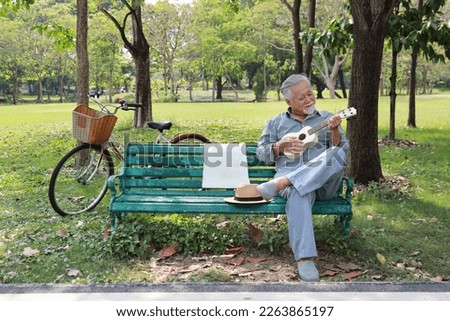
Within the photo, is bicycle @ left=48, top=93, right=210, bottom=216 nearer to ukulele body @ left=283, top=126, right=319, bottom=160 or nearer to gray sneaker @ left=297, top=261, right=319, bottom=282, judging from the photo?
ukulele body @ left=283, top=126, right=319, bottom=160

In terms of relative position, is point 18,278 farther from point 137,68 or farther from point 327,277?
point 137,68

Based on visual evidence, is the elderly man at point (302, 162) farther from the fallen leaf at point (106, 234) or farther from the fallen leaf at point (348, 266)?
the fallen leaf at point (106, 234)

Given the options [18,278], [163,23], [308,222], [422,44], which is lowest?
[18,278]

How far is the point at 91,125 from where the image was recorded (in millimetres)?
5477

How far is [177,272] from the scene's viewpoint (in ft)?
13.2

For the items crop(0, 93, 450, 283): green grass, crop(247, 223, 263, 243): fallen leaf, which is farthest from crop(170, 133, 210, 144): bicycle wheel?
crop(247, 223, 263, 243): fallen leaf

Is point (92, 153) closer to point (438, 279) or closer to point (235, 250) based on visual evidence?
point (235, 250)

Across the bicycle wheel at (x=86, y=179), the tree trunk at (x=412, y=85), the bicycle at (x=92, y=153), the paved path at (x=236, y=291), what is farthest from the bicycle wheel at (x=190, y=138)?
the tree trunk at (x=412, y=85)

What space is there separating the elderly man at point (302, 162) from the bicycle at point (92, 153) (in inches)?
70.0

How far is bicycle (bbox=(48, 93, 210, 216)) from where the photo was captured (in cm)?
549

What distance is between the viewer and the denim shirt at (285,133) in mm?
4375

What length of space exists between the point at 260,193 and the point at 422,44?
4.87m

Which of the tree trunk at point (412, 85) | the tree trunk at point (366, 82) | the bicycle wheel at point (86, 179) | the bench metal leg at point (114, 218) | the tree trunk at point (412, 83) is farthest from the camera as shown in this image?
the tree trunk at point (412, 85)

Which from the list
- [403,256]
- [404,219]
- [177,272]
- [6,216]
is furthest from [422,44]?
[6,216]
